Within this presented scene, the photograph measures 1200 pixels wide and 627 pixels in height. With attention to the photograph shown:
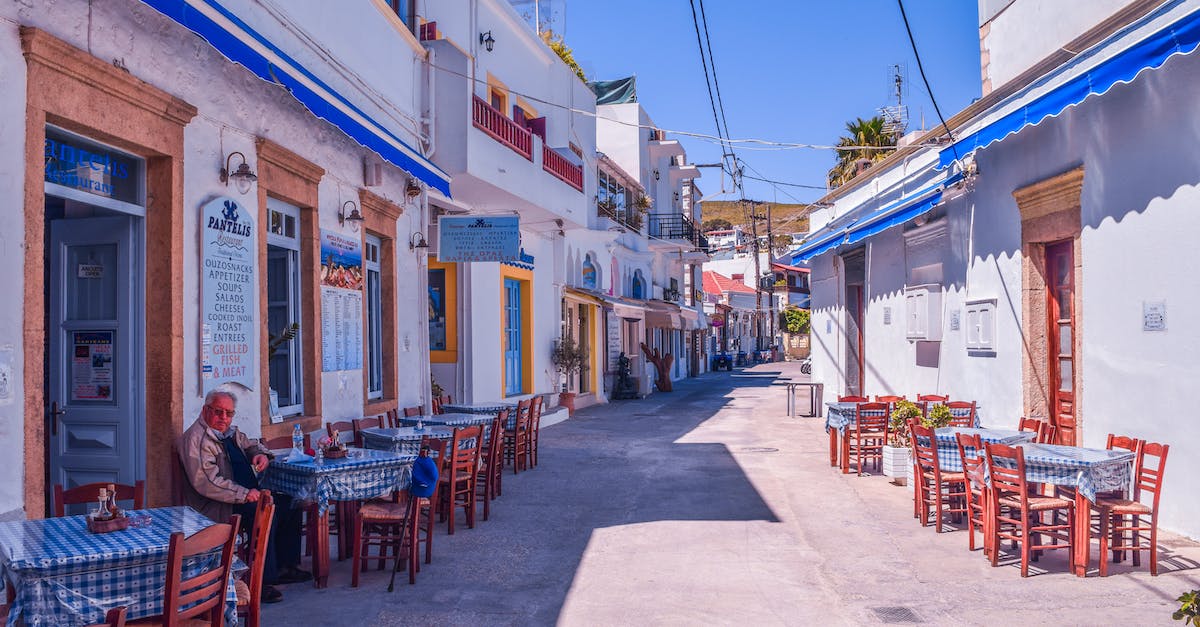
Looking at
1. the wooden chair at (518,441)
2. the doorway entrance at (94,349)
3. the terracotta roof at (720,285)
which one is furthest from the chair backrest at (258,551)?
the terracotta roof at (720,285)

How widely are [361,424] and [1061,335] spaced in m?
7.30

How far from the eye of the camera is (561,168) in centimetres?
1498

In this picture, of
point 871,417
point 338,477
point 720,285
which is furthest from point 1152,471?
point 720,285

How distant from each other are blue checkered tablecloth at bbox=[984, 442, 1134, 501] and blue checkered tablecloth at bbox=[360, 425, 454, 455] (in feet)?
15.3

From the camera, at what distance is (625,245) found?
2556 cm

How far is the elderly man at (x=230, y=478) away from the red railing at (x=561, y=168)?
29.6 feet

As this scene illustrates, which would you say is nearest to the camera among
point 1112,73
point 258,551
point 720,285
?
point 258,551

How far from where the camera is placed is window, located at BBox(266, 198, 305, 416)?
8.04 m

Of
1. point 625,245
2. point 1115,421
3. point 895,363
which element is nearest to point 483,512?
point 1115,421

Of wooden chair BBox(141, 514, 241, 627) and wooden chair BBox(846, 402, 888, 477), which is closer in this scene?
wooden chair BBox(141, 514, 241, 627)

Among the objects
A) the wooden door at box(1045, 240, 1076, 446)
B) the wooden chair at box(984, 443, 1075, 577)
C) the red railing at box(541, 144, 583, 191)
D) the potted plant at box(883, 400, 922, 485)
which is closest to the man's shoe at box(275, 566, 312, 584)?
the wooden chair at box(984, 443, 1075, 577)

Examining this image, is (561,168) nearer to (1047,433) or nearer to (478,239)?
(478,239)

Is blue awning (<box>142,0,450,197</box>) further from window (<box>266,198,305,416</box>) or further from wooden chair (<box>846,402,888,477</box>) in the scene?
wooden chair (<box>846,402,888,477</box>)

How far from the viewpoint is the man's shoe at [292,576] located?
229 inches
